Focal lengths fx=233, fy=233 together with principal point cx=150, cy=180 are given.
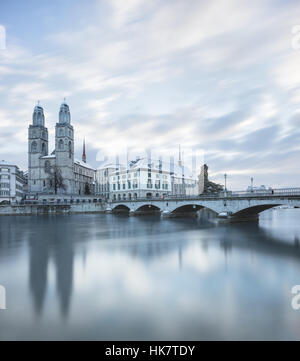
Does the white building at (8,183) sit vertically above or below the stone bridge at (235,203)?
above

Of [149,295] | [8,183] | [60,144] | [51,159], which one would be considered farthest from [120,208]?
[149,295]

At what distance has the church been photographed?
81500mm

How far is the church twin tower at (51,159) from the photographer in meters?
82.0

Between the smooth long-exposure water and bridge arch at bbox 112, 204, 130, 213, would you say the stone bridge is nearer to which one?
the smooth long-exposure water

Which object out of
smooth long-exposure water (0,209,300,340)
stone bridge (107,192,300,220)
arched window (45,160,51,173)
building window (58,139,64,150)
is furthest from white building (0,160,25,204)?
smooth long-exposure water (0,209,300,340)

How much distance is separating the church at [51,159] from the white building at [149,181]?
16.1 metres

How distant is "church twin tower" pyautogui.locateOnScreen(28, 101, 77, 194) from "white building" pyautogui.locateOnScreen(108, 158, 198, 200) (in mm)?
16049

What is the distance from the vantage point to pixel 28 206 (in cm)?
6184

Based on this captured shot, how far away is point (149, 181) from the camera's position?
73.5 m

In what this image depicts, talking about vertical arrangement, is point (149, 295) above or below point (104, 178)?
below

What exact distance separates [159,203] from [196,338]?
41878 mm

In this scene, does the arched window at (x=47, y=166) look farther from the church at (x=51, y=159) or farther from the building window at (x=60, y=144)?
the building window at (x=60, y=144)

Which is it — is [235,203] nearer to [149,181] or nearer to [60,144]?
[149,181]

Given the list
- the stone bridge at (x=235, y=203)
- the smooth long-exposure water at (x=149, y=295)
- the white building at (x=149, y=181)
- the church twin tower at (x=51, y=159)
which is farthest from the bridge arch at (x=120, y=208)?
the smooth long-exposure water at (x=149, y=295)
